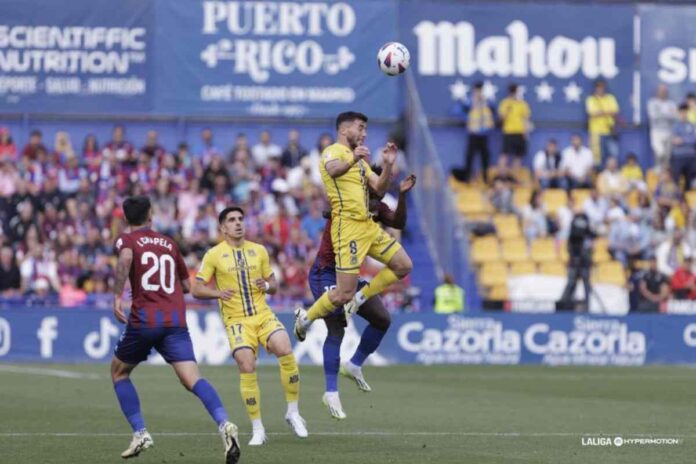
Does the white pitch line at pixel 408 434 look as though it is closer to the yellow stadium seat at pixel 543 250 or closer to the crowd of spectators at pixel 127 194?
the crowd of spectators at pixel 127 194

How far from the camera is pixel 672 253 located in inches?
1243

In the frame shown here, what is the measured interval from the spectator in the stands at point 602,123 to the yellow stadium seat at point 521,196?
206cm

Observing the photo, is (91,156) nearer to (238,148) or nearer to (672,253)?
(238,148)

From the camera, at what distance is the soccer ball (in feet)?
50.4

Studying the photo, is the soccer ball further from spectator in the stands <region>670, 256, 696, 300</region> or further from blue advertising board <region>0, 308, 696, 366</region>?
spectator in the stands <region>670, 256, 696, 300</region>

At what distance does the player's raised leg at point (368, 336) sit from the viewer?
15617 millimetres

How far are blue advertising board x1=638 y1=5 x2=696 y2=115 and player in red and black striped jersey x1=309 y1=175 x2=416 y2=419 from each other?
21722mm

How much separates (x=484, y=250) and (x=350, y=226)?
1691 cm

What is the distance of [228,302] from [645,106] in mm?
23417

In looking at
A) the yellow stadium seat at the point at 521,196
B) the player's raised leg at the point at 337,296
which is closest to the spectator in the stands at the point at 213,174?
the yellow stadium seat at the point at 521,196

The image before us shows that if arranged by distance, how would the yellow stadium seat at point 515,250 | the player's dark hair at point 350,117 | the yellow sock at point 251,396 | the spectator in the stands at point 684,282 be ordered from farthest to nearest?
the yellow stadium seat at point 515,250 → the spectator in the stands at point 684,282 → the player's dark hair at point 350,117 → the yellow sock at point 251,396

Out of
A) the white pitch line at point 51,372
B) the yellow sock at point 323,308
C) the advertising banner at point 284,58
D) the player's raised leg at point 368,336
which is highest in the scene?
the advertising banner at point 284,58

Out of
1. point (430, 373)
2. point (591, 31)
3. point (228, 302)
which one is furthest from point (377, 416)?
point (591, 31)

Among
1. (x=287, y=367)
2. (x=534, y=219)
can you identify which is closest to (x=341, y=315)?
(x=287, y=367)
